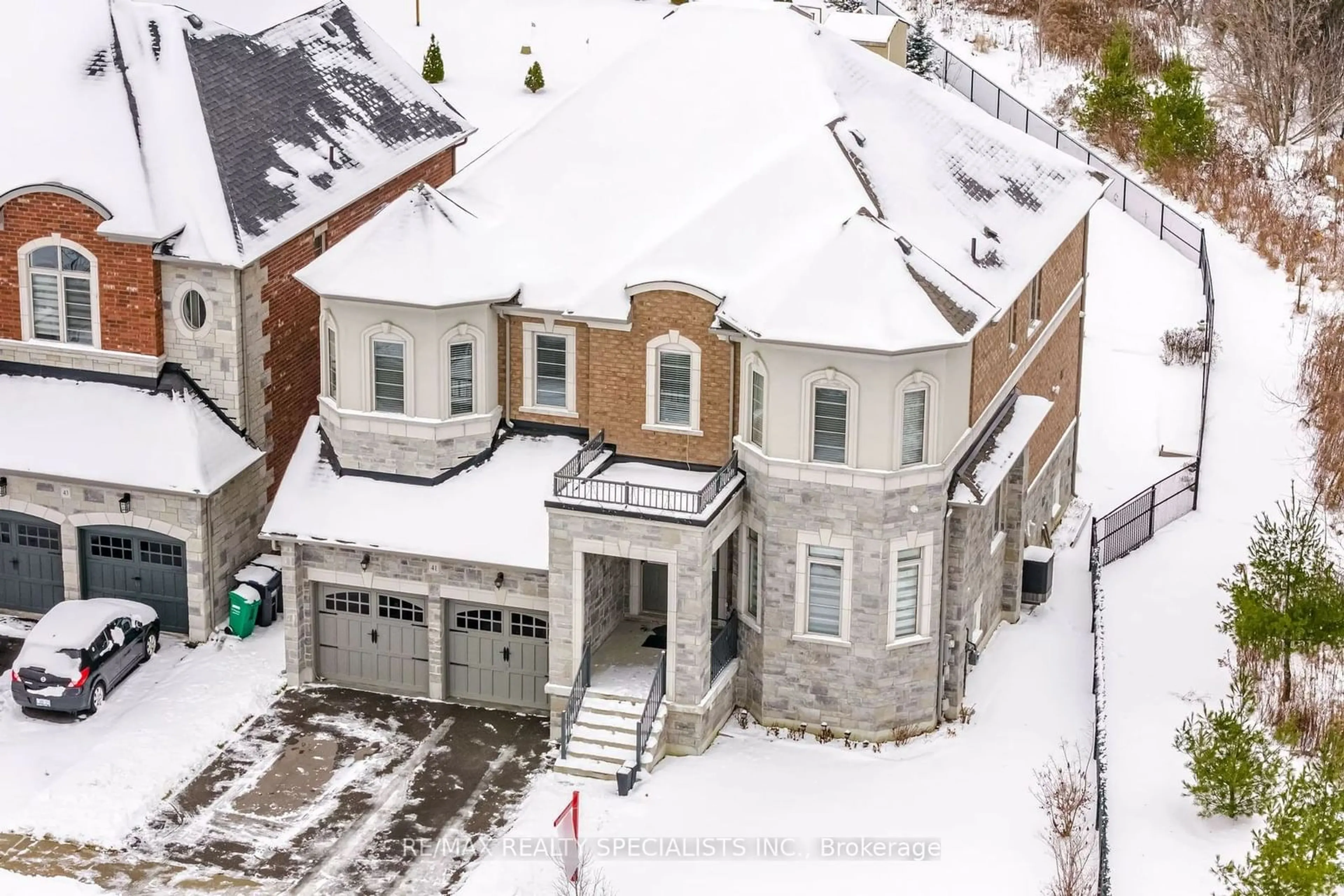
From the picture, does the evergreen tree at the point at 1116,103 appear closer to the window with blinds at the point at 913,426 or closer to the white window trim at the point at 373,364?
the window with blinds at the point at 913,426

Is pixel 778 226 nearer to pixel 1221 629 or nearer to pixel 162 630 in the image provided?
pixel 1221 629

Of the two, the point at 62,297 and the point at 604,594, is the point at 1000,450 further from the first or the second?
the point at 62,297

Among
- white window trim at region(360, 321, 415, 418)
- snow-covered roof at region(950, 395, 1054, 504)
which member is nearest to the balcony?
white window trim at region(360, 321, 415, 418)

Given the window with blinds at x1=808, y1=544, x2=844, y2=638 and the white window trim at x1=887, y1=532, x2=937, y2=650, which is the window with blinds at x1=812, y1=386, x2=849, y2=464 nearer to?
the window with blinds at x1=808, y1=544, x2=844, y2=638

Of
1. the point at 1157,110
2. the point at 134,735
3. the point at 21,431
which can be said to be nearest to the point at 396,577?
the point at 134,735

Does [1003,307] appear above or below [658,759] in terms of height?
above

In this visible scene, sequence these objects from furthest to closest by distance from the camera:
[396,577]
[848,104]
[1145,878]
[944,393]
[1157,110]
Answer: [1157,110] → [848,104] → [396,577] → [944,393] → [1145,878]
